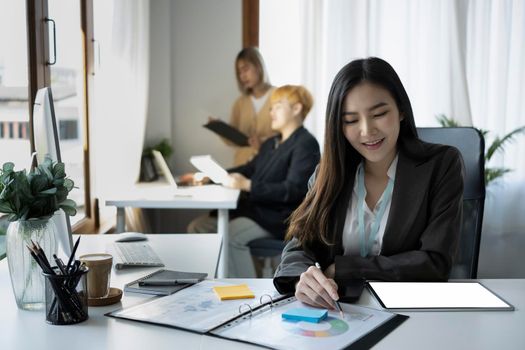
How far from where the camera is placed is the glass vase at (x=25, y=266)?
4.36 ft

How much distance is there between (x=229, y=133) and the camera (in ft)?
13.5

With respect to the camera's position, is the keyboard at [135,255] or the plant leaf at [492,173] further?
the plant leaf at [492,173]

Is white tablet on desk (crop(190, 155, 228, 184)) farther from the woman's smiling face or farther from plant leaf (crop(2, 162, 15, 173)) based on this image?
plant leaf (crop(2, 162, 15, 173))

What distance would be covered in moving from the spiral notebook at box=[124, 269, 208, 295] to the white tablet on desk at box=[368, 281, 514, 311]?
1.41 ft

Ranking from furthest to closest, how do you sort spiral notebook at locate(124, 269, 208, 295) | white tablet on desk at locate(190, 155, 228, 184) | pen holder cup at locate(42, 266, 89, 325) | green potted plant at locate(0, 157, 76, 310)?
white tablet on desk at locate(190, 155, 228, 184) → spiral notebook at locate(124, 269, 208, 295) → green potted plant at locate(0, 157, 76, 310) → pen holder cup at locate(42, 266, 89, 325)

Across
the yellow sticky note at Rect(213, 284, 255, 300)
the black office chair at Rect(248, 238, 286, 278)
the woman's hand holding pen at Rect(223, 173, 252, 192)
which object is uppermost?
the yellow sticky note at Rect(213, 284, 255, 300)

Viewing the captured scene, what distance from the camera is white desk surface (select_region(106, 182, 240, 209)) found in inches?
121

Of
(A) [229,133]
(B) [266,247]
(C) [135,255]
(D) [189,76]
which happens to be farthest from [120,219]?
(D) [189,76]

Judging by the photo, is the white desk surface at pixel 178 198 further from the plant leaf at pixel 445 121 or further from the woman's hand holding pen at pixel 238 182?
the plant leaf at pixel 445 121

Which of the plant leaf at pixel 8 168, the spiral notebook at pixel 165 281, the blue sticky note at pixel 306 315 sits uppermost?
the plant leaf at pixel 8 168

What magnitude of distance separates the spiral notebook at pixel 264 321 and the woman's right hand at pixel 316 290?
0.9 inches

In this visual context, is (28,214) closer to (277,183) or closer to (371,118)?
(371,118)

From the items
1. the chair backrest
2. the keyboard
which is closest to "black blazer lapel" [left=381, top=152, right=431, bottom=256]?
the chair backrest

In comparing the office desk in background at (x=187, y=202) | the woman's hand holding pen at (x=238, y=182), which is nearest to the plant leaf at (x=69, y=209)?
the office desk in background at (x=187, y=202)
